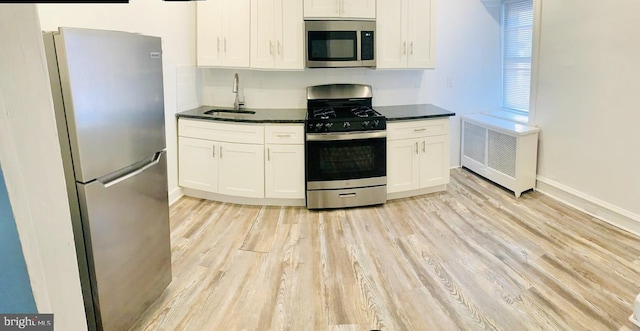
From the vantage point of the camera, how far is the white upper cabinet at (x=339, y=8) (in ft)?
12.7

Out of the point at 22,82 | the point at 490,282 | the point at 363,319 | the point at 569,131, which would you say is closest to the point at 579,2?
the point at 569,131

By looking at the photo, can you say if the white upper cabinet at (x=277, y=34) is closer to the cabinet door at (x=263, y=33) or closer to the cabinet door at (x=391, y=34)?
the cabinet door at (x=263, y=33)

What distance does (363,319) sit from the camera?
7.06 ft

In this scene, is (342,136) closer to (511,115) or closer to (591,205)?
(591,205)

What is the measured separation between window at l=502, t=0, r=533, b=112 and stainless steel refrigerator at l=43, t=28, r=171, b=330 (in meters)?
4.32

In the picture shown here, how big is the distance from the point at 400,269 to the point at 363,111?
1874 mm

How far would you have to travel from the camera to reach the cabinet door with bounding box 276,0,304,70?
12.7 feet

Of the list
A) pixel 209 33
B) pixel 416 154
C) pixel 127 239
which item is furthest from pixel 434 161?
pixel 127 239

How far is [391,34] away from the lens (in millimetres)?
4062

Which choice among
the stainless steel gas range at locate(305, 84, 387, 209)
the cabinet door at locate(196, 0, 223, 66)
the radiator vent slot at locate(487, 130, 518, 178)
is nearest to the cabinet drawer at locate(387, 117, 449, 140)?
the stainless steel gas range at locate(305, 84, 387, 209)

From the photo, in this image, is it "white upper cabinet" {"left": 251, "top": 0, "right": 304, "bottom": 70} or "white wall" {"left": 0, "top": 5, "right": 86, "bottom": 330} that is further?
"white upper cabinet" {"left": 251, "top": 0, "right": 304, "bottom": 70}

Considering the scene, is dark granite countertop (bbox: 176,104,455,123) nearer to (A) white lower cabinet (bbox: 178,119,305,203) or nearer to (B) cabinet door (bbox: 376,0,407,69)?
(A) white lower cabinet (bbox: 178,119,305,203)

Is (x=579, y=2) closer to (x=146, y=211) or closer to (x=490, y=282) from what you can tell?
(x=490, y=282)

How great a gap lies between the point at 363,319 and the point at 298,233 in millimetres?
1264
